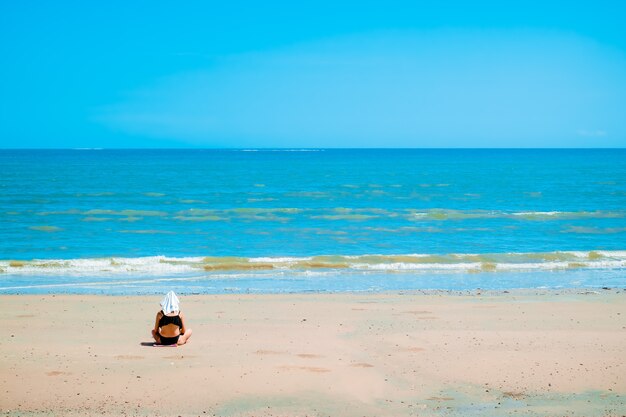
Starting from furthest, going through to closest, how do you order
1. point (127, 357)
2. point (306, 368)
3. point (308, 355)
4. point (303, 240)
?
point (303, 240) < point (308, 355) < point (127, 357) < point (306, 368)

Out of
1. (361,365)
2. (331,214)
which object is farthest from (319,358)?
(331,214)

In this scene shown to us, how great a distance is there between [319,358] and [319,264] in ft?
34.8

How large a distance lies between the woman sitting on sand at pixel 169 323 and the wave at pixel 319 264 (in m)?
8.70

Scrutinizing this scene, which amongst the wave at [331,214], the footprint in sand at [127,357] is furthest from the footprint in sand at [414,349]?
the wave at [331,214]

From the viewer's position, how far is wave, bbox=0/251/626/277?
755 inches

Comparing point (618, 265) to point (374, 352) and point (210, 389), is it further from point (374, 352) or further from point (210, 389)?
point (210, 389)

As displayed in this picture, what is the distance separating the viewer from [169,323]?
10055mm

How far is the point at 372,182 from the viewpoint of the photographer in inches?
2393

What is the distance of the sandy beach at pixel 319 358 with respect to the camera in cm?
778

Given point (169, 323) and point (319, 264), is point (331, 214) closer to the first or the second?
point (319, 264)

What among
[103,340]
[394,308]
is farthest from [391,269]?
[103,340]

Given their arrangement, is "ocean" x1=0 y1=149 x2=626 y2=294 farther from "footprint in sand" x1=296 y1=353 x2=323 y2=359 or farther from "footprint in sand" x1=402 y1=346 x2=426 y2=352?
"footprint in sand" x1=296 y1=353 x2=323 y2=359

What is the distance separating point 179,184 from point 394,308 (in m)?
44.9

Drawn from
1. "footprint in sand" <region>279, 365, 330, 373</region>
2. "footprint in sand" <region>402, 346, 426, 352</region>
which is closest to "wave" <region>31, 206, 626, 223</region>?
"footprint in sand" <region>402, 346, 426, 352</region>
